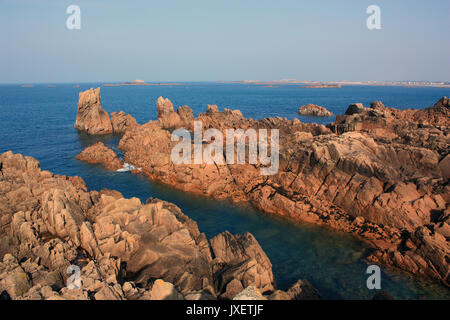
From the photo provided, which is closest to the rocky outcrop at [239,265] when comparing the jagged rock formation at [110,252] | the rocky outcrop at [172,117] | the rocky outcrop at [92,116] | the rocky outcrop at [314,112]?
the jagged rock formation at [110,252]

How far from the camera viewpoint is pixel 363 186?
25.0m

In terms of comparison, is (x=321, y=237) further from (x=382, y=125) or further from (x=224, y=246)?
(x=382, y=125)

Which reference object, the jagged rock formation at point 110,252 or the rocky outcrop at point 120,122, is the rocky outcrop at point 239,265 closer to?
the jagged rock formation at point 110,252

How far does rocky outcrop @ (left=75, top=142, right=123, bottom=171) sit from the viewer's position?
131 feet

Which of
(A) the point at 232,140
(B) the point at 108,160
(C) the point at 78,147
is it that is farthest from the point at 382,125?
(C) the point at 78,147

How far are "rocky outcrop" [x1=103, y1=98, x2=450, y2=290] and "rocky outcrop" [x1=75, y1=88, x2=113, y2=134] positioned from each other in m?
27.0

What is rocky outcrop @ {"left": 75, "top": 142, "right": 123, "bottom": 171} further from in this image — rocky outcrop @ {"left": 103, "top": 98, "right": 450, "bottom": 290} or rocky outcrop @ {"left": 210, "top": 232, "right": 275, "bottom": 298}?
rocky outcrop @ {"left": 210, "top": 232, "right": 275, "bottom": 298}

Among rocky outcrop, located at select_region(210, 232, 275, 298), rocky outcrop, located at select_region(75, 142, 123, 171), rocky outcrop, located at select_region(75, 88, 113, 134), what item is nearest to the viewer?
rocky outcrop, located at select_region(210, 232, 275, 298)

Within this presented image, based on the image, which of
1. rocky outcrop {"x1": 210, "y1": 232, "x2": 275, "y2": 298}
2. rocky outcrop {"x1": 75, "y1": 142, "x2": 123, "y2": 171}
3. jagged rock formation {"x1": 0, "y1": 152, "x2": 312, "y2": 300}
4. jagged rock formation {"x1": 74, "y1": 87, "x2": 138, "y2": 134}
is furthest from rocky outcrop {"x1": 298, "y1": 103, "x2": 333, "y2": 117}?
rocky outcrop {"x1": 210, "y1": 232, "x2": 275, "y2": 298}

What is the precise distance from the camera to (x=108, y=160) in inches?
1624

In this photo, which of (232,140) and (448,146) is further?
(232,140)

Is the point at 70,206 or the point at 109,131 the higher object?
the point at 109,131

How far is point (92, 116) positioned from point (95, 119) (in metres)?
0.94
